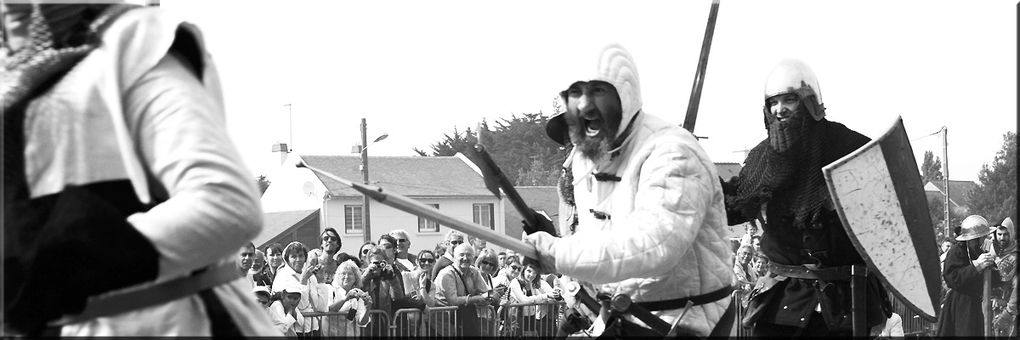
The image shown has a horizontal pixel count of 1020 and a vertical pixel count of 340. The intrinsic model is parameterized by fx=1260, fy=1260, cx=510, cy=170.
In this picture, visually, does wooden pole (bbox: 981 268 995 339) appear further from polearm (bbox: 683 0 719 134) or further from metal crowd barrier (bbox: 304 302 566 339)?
polearm (bbox: 683 0 719 134)

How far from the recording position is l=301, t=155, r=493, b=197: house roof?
181 ft

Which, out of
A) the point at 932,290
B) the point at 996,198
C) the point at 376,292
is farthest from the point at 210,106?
the point at 996,198

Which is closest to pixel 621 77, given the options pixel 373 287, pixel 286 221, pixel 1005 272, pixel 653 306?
pixel 653 306

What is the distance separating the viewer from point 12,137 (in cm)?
233

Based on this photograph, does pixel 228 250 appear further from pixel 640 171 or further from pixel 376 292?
pixel 376 292

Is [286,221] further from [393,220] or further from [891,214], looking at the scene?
[891,214]

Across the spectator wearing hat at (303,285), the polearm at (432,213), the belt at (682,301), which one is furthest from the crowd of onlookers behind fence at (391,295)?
the polearm at (432,213)

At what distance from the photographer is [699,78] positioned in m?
6.59

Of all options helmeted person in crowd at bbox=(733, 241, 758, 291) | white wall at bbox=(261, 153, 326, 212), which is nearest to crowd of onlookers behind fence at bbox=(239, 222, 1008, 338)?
helmeted person in crowd at bbox=(733, 241, 758, 291)

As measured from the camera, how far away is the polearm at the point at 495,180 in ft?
15.4

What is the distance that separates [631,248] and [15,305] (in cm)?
226

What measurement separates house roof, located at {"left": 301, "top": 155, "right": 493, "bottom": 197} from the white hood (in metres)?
49.0

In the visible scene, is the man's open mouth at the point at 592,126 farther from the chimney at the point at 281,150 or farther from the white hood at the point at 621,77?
the chimney at the point at 281,150

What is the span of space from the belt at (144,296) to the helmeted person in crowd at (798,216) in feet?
14.7
